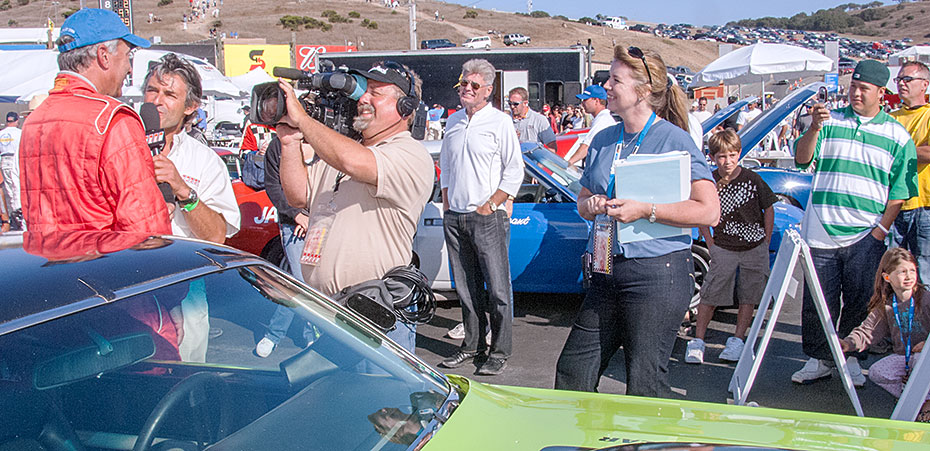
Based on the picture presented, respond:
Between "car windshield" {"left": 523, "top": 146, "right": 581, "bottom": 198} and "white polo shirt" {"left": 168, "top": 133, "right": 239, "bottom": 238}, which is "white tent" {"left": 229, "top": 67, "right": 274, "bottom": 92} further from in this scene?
"white polo shirt" {"left": 168, "top": 133, "right": 239, "bottom": 238}

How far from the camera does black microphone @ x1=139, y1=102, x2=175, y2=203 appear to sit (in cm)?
281

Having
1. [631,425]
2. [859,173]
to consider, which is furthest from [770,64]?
[631,425]

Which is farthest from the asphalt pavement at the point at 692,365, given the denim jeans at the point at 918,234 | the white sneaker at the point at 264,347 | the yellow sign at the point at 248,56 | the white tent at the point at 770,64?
the yellow sign at the point at 248,56

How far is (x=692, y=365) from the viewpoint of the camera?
204 inches

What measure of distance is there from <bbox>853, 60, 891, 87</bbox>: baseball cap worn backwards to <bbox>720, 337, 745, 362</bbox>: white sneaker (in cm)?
192

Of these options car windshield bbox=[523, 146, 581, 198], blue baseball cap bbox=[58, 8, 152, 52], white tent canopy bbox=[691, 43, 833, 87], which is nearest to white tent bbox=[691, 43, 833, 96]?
white tent canopy bbox=[691, 43, 833, 87]

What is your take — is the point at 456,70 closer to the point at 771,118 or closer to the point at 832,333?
the point at 771,118

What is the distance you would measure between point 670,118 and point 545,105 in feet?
52.9

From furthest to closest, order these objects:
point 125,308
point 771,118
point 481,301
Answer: point 771,118, point 481,301, point 125,308

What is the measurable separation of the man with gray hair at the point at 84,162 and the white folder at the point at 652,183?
172 centimetres

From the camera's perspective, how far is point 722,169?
5.27 metres

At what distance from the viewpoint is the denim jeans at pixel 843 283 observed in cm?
445

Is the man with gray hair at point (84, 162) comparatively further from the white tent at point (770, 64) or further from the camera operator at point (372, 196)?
the white tent at point (770, 64)

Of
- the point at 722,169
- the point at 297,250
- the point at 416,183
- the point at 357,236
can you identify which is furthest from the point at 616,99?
the point at 297,250
